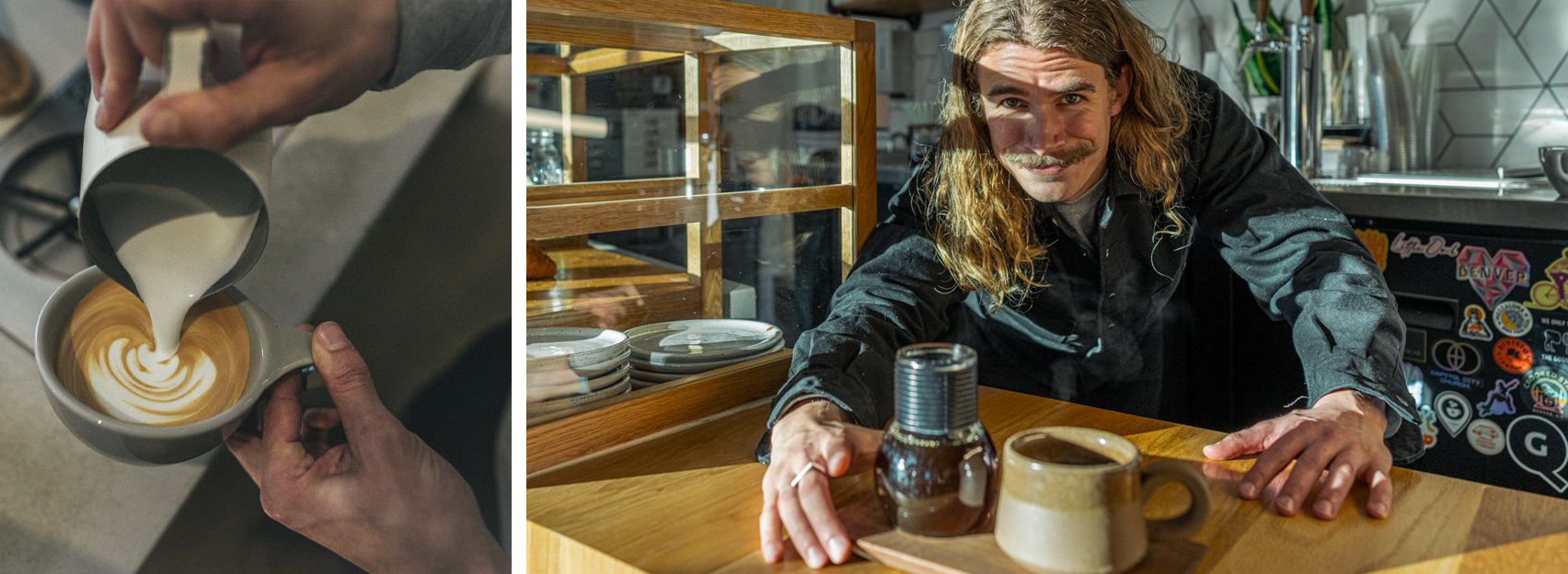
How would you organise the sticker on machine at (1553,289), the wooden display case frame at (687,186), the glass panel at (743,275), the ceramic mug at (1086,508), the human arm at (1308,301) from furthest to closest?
1. the sticker on machine at (1553,289)
2. the glass panel at (743,275)
3. the wooden display case frame at (687,186)
4. the human arm at (1308,301)
5. the ceramic mug at (1086,508)

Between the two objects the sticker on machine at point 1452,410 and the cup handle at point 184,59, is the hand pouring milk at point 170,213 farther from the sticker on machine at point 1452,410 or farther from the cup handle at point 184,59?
the sticker on machine at point 1452,410

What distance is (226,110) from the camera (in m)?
0.63

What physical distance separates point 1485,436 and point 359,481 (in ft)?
5.61

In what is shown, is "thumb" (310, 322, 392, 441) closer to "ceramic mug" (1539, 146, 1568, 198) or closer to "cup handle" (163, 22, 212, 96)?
"cup handle" (163, 22, 212, 96)

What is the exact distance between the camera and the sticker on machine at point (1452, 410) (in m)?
1.61

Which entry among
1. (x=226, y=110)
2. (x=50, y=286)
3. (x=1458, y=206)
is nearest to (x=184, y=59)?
(x=226, y=110)

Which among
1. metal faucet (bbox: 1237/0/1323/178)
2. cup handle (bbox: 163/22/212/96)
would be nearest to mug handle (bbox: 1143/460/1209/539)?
cup handle (bbox: 163/22/212/96)

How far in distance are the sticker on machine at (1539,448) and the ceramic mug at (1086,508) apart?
1334 mm

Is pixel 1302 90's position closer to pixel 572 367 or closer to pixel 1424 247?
pixel 1424 247

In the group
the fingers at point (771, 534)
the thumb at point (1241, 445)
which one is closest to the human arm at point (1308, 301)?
the thumb at point (1241, 445)

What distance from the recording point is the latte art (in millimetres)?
589

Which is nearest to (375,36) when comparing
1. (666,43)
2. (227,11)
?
(227,11)

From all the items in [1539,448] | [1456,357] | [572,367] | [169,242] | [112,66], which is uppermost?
[112,66]

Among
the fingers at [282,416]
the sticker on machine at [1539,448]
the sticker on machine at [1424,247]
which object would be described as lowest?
the sticker on machine at [1539,448]
